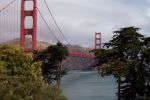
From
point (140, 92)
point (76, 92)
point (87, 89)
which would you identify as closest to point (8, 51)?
point (140, 92)

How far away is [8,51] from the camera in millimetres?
42812

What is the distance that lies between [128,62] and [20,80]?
7.18m

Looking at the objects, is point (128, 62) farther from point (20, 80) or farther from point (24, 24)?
point (24, 24)

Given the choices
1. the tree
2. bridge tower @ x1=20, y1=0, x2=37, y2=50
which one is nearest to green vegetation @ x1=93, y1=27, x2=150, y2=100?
the tree

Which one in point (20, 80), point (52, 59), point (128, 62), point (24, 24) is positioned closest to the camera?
point (128, 62)

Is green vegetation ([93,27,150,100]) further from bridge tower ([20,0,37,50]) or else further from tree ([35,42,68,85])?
bridge tower ([20,0,37,50])

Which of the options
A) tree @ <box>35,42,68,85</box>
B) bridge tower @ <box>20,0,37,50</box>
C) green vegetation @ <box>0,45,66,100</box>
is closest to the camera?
green vegetation @ <box>0,45,66,100</box>

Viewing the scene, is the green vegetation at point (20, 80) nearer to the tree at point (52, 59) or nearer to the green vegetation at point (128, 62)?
the green vegetation at point (128, 62)

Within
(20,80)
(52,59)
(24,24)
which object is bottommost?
(20,80)

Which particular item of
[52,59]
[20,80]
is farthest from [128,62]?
[52,59]

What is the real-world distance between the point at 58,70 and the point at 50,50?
2.47m

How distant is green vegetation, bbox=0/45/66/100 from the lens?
29.1 meters

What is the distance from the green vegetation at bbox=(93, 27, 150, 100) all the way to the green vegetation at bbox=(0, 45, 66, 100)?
126 inches

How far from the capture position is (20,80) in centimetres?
3394
